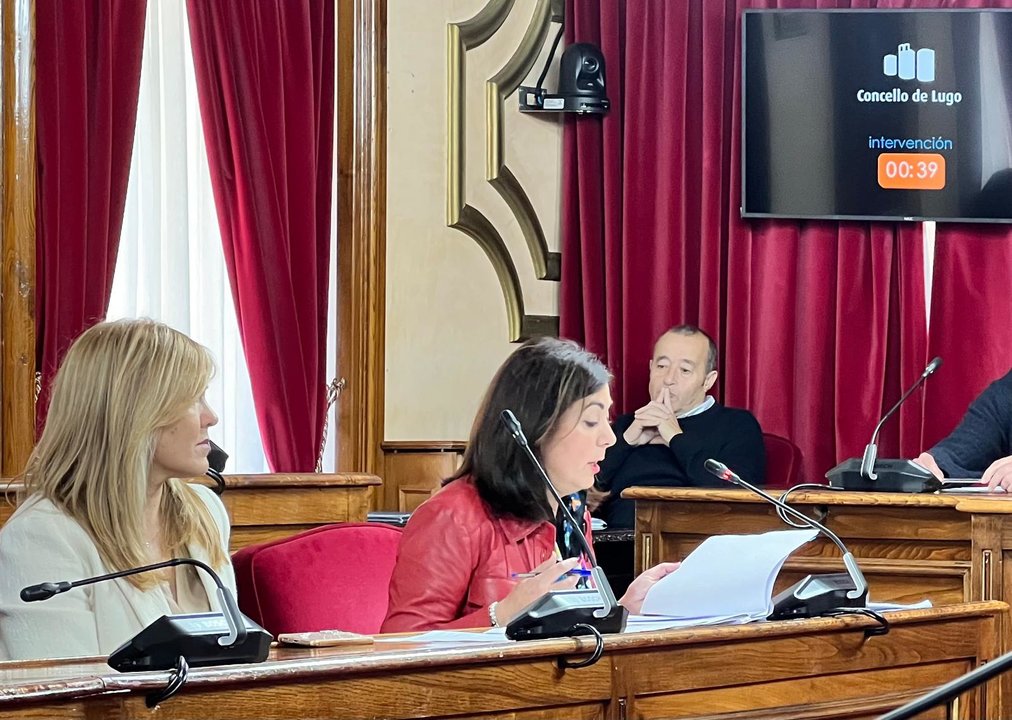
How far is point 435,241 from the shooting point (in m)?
5.23

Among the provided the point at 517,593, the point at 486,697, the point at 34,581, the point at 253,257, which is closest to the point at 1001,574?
the point at 517,593

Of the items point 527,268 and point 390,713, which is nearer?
point 390,713

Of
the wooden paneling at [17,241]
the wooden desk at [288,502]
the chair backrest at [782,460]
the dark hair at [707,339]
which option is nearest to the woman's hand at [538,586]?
the wooden desk at [288,502]

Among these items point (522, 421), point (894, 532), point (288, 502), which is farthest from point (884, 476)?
point (288, 502)

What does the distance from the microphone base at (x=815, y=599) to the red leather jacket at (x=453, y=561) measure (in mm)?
528

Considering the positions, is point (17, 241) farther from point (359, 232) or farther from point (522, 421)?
point (522, 421)

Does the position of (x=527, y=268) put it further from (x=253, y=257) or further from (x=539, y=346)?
(x=539, y=346)

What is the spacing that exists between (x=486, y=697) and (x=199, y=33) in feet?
11.0

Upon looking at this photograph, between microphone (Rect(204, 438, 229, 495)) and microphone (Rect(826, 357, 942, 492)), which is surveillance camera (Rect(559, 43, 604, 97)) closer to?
microphone (Rect(826, 357, 942, 492))

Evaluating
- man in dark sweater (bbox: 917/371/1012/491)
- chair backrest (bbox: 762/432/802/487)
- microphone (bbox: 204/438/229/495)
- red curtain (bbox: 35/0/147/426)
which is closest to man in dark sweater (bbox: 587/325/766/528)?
chair backrest (bbox: 762/432/802/487)

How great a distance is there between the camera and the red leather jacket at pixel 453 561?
262 centimetres

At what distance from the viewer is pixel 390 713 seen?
1.85 meters

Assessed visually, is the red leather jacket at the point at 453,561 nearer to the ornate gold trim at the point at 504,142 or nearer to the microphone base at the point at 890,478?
the microphone base at the point at 890,478

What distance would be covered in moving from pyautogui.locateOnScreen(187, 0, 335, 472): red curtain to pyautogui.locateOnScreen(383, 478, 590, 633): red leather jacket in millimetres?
2250
